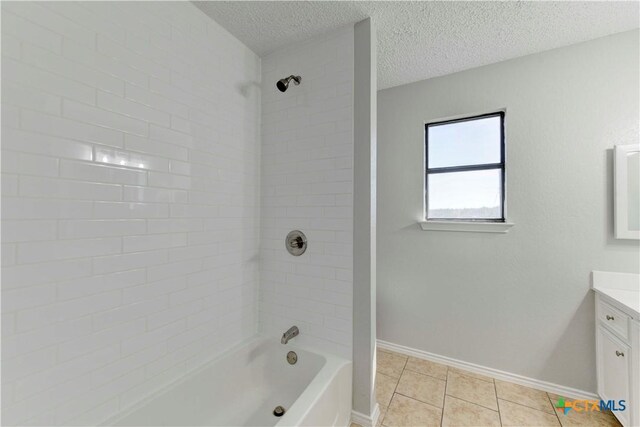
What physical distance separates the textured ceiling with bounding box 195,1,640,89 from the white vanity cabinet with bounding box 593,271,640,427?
1.64 metres

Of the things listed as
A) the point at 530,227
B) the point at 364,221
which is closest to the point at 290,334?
the point at 364,221

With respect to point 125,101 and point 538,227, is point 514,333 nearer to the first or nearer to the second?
point 538,227

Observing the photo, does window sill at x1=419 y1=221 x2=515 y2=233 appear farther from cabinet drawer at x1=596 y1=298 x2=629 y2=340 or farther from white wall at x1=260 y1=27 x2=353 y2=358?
white wall at x1=260 y1=27 x2=353 y2=358

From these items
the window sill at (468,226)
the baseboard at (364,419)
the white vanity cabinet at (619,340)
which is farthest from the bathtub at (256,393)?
the white vanity cabinet at (619,340)

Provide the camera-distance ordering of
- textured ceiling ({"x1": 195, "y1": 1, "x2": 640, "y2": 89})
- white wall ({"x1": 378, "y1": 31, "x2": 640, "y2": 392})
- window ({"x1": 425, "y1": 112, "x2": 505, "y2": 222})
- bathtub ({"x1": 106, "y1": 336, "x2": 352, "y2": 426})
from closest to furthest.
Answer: bathtub ({"x1": 106, "y1": 336, "x2": 352, "y2": 426}) < textured ceiling ({"x1": 195, "y1": 1, "x2": 640, "y2": 89}) < white wall ({"x1": 378, "y1": 31, "x2": 640, "y2": 392}) < window ({"x1": 425, "y1": 112, "x2": 505, "y2": 222})

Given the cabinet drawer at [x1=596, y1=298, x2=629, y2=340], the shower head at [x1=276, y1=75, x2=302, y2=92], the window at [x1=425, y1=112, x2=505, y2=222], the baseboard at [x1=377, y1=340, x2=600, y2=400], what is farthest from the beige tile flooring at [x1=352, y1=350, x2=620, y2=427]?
the shower head at [x1=276, y1=75, x2=302, y2=92]

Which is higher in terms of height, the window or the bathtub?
the window

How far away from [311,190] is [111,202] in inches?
42.1

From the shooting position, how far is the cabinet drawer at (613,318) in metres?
1.46

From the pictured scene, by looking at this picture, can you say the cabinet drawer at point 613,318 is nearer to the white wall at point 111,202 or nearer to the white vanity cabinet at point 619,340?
the white vanity cabinet at point 619,340

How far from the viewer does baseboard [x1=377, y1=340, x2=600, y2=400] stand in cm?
180

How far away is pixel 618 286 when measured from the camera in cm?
167

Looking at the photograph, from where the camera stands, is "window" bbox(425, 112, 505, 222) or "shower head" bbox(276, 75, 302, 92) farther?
"window" bbox(425, 112, 505, 222)

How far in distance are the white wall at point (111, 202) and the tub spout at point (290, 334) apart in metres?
0.36
